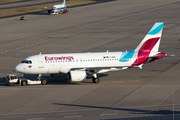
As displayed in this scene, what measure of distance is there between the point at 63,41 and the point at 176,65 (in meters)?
37.4

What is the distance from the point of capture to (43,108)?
37.7 meters

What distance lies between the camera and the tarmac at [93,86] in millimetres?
35938

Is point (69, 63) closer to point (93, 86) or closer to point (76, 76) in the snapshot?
point (76, 76)

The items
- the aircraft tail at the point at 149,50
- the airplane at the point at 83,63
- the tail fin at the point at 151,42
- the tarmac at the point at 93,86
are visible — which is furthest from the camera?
the tail fin at the point at 151,42

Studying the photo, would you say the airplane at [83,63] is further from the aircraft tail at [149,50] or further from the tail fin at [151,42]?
the tail fin at [151,42]

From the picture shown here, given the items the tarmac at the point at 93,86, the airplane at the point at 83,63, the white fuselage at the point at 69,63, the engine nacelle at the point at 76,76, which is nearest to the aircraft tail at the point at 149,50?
the airplane at the point at 83,63

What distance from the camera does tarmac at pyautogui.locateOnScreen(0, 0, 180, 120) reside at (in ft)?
118

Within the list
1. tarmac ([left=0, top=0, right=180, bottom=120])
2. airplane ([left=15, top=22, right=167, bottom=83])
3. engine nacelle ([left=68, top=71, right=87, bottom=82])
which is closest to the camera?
tarmac ([left=0, top=0, right=180, bottom=120])

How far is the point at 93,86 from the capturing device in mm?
46812

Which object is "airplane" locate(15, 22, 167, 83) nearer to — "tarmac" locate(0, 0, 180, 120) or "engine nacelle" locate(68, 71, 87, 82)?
"engine nacelle" locate(68, 71, 87, 82)

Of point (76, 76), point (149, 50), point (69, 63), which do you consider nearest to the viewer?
point (76, 76)

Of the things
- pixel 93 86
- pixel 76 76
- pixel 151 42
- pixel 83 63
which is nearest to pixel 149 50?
pixel 151 42

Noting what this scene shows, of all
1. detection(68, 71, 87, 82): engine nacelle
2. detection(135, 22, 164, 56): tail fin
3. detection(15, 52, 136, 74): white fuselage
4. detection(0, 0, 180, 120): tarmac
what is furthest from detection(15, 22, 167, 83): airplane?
detection(0, 0, 180, 120): tarmac

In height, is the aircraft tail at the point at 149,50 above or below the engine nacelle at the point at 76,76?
above
